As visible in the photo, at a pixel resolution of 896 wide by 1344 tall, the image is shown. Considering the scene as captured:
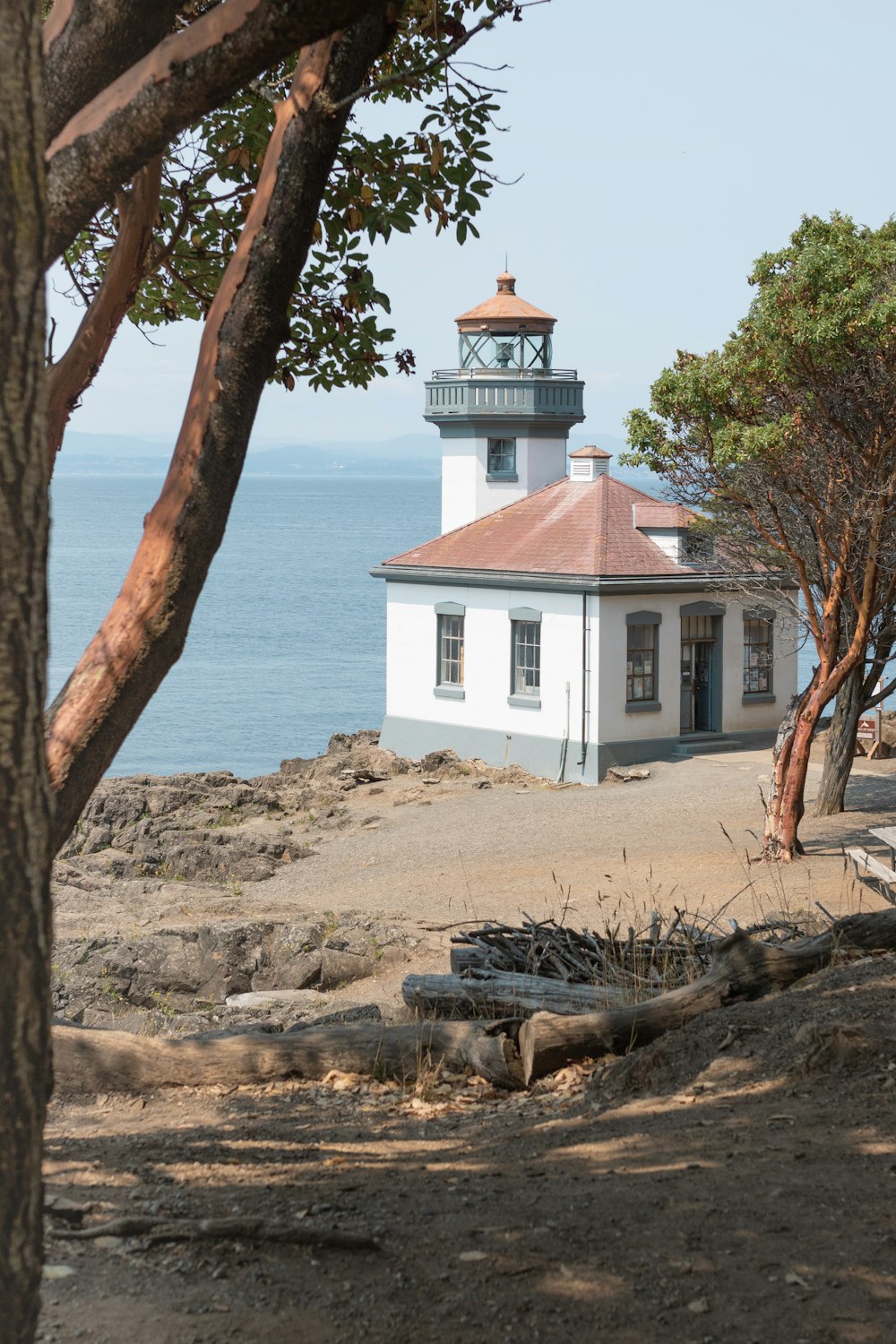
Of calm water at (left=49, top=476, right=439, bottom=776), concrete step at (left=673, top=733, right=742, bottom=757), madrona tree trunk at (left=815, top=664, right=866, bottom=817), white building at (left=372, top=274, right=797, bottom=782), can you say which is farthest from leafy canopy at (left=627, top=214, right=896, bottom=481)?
calm water at (left=49, top=476, right=439, bottom=776)

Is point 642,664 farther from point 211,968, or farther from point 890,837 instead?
point 211,968

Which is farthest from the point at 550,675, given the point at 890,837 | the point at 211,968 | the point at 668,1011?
the point at 668,1011

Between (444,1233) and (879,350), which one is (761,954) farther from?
(879,350)

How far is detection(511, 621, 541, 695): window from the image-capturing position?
28328 millimetres

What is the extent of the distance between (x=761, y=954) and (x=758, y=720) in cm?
2330

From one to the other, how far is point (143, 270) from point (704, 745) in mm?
23526

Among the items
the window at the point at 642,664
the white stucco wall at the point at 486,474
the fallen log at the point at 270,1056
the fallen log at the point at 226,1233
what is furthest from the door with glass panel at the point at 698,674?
the fallen log at the point at 226,1233

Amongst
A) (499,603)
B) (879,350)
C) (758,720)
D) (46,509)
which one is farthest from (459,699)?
(46,509)

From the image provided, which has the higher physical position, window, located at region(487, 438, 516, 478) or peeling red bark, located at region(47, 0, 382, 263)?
window, located at region(487, 438, 516, 478)

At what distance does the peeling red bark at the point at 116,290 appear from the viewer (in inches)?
244

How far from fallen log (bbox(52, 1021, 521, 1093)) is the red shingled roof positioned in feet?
67.5

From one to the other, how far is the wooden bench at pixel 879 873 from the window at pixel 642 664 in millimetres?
12684

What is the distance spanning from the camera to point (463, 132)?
6961 millimetres

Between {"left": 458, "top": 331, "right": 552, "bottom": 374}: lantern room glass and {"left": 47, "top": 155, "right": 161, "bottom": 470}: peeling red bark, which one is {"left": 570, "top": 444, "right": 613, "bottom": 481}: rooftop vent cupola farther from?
{"left": 47, "top": 155, "right": 161, "bottom": 470}: peeling red bark
